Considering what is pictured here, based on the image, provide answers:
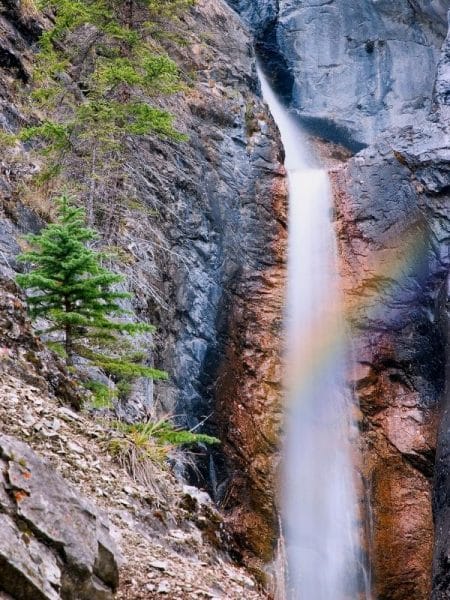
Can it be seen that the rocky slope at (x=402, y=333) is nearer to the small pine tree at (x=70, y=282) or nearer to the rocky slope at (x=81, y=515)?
the rocky slope at (x=81, y=515)

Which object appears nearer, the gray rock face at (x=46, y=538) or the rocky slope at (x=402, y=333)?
the gray rock face at (x=46, y=538)

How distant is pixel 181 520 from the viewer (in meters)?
4.83

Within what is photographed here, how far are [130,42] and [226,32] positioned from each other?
9459 mm

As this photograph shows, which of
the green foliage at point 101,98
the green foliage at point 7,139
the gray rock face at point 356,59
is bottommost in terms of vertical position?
the green foliage at point 7,139

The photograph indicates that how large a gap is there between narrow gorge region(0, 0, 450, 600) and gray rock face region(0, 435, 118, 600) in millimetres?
962

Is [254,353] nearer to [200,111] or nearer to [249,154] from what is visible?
[249,154]

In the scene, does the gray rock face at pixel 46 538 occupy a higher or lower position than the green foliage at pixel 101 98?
lower

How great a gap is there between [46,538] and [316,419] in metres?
9.83

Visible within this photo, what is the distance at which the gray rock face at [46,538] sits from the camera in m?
2.68

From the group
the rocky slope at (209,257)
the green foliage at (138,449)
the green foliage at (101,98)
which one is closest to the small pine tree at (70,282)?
the green foliage at (138,449)

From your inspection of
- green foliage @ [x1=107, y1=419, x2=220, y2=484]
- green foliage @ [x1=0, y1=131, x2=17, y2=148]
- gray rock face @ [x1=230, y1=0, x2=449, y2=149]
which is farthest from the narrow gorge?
gray rock face @ [x1=230, y1=0, x2=449, y2=149]

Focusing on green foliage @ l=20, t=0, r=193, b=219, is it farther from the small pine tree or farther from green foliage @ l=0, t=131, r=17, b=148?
the small pine tree

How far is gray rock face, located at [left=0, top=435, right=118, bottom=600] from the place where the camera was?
2676 millimetres

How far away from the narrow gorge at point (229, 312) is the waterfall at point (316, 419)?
0.13 ft
